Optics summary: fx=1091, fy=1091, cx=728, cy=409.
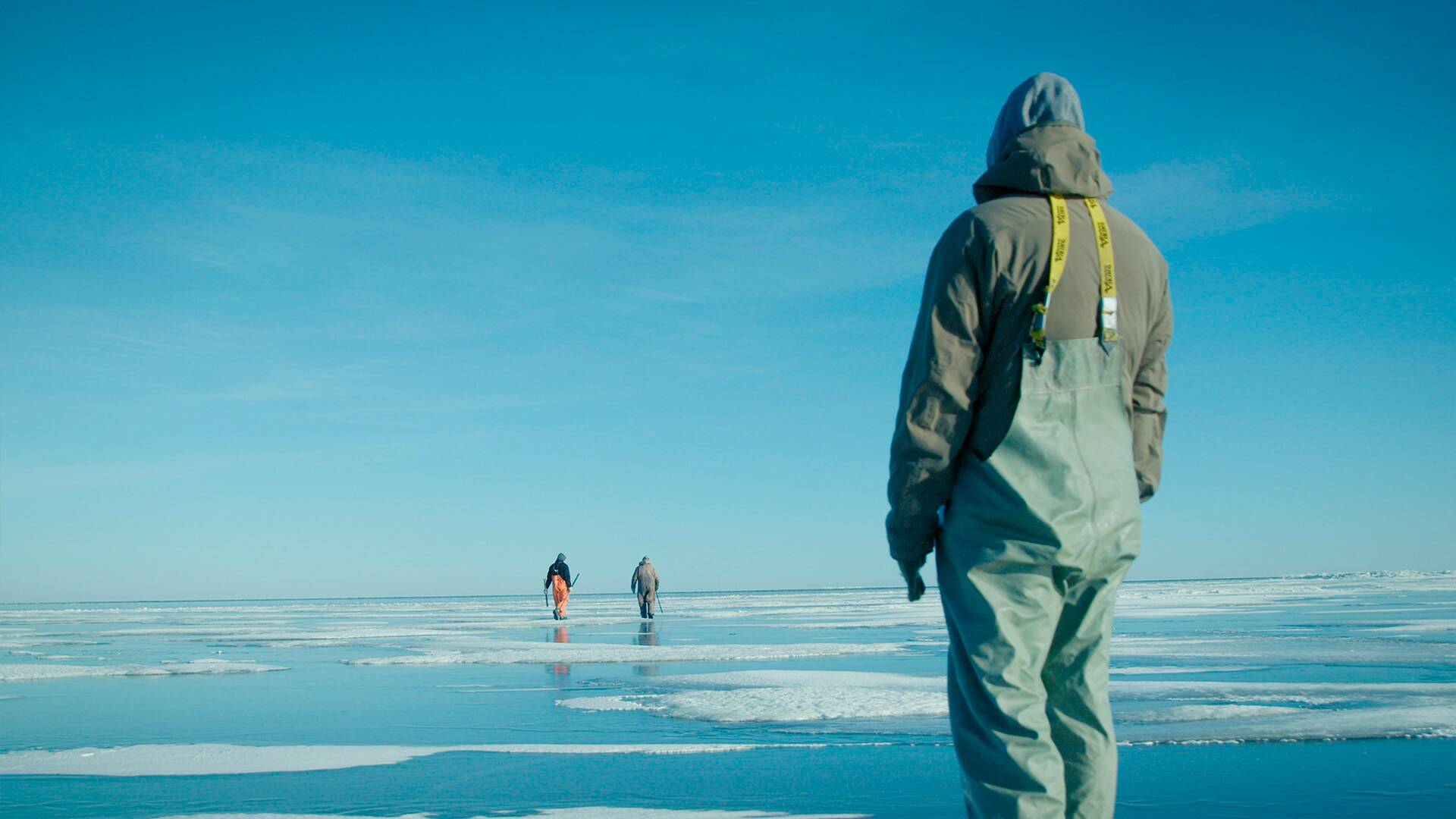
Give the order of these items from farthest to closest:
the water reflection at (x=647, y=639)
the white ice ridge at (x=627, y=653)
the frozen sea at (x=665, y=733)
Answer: the white ice ridge at (x=627, y=653) < the water reflection at (x=647, y=639) < the frozen sea at (x=665, y=733)

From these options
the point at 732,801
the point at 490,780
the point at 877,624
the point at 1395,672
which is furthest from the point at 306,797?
the point at 877,624

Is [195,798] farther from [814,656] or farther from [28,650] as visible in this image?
[28,650]

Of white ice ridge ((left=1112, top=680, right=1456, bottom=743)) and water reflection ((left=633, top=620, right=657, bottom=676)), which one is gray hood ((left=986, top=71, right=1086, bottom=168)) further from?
water reflection ((left=633, top=620, right=657, bottom=676))

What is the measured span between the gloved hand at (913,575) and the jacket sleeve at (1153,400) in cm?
59

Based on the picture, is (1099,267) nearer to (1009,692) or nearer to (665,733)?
(1009,692)

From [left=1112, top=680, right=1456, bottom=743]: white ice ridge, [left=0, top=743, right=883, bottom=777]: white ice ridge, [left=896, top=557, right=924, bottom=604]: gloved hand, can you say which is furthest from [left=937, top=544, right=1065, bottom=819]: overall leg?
[left=1112, top=680, right=1456, bottom=743]: white ice ridge

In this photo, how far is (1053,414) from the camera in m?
2.23

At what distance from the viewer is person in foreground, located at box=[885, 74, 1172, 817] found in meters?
2.14

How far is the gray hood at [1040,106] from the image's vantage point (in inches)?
95.5

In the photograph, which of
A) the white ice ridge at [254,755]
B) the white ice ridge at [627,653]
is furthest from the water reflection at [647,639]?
the white ice ridge at [254,755]

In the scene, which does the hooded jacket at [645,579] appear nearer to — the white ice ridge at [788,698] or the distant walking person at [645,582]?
the distant walking person at [645,582]

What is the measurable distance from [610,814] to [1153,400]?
8.40ft

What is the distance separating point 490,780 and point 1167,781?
9.54 ft

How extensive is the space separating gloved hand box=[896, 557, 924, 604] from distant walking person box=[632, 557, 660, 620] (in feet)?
76.5
